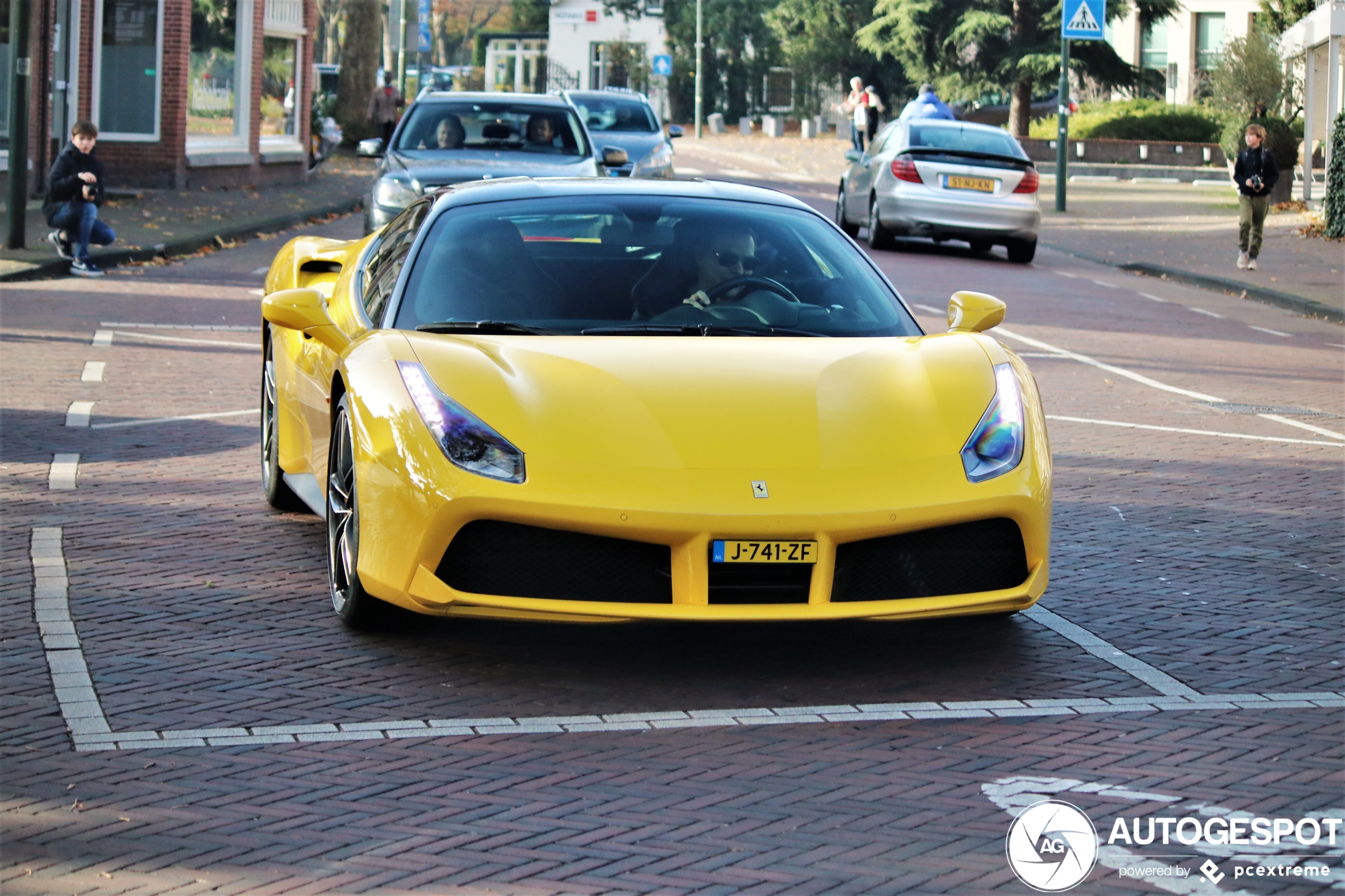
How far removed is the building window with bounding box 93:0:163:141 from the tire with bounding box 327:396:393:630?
79.5 ft

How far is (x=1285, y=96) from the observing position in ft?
120

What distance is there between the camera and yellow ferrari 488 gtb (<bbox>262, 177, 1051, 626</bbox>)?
194 inches

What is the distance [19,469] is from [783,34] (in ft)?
197

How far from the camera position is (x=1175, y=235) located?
90.4 ft

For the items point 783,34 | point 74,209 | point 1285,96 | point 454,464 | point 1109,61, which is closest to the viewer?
point 454,464

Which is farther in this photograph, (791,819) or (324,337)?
(324,337)

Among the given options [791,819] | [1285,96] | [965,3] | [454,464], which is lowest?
[791,819]

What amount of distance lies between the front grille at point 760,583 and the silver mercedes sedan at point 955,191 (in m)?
17.5

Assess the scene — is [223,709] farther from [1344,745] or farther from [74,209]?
[74,209]

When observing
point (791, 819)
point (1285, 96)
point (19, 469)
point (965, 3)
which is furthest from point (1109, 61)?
point (791, 819)

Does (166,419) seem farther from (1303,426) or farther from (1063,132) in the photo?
(1063,132)

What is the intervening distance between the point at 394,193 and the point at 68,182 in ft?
12.1

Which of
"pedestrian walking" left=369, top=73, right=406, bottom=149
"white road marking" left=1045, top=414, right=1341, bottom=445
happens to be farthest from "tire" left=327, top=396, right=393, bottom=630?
"pedestrian walking" left=369, top=73, right=406, bottom=149

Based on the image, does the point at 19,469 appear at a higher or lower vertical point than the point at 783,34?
lower
